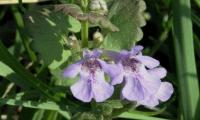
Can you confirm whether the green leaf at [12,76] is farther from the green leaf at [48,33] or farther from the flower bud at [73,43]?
the flower bud at [73,43]

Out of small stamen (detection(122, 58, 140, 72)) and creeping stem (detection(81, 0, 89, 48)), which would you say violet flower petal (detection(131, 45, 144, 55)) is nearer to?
small stamen (detection(122, 58, 140, 72))

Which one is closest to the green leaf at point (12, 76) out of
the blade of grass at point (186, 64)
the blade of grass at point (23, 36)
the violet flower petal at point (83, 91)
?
the blade of grass at point (23, 36)

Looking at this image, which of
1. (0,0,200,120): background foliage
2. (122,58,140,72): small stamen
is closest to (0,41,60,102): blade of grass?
(0,0,200,120): background foliage

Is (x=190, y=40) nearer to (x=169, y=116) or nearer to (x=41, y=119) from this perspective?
(x=169, y=116)

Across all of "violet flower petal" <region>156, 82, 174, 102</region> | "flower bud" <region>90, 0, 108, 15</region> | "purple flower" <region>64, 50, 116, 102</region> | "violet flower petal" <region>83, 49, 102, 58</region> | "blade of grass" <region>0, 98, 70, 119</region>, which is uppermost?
"flower bud" <region>90, 0, 108, 15</region>

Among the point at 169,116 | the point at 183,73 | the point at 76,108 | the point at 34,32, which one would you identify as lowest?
the point at 169,116

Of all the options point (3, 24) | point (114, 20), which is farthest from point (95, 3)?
point (3, 24)

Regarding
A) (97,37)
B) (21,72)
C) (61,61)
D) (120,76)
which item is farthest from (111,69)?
(21,72)
